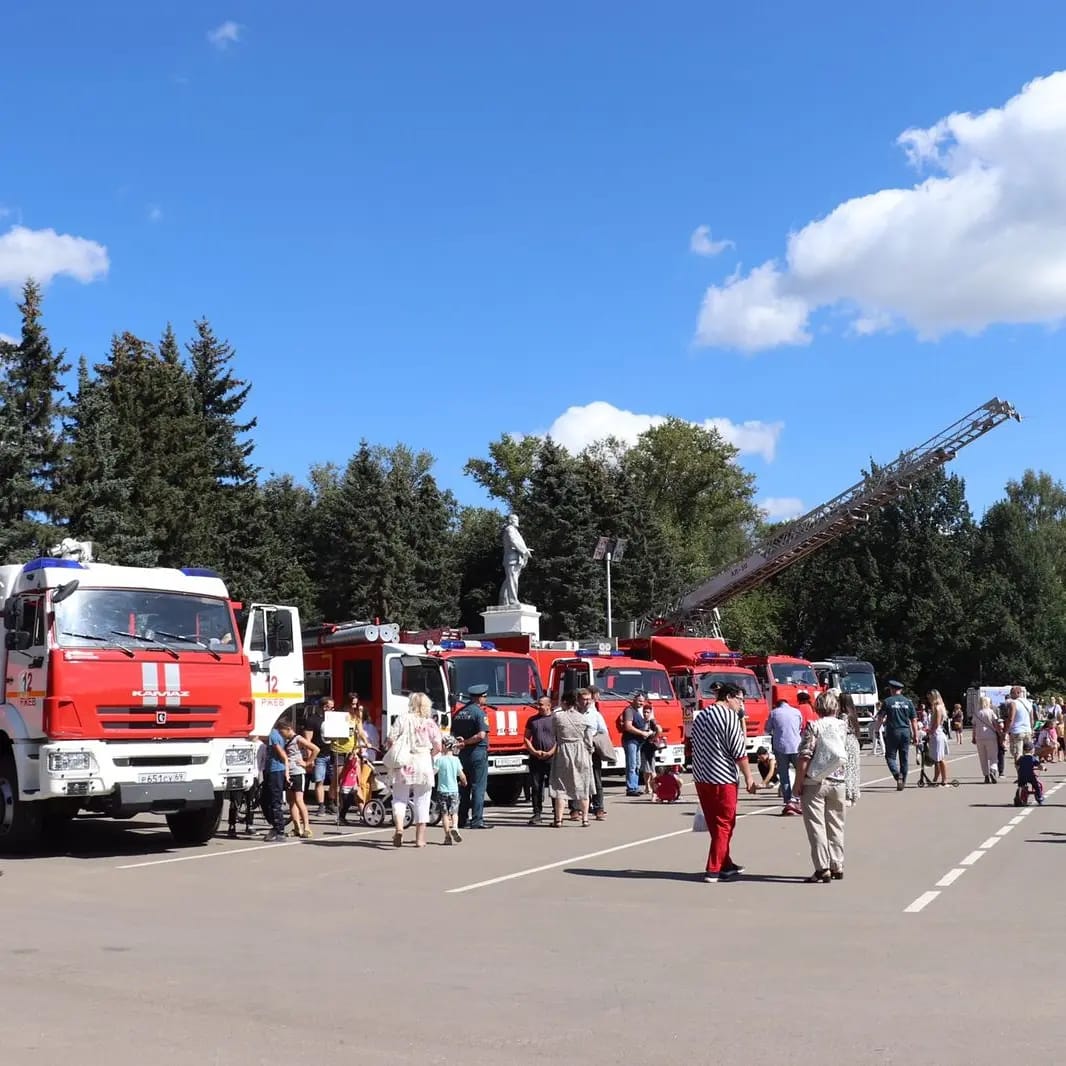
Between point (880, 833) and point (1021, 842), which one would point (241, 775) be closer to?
point (880, 833)

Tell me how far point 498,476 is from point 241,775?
7304 cm

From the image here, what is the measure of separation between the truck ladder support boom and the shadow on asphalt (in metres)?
27.1

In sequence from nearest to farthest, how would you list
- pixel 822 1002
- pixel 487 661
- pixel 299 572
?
1. pixel 822 1002
2. pixel 487 661
3. pixel 299 572

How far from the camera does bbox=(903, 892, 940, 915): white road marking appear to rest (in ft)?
32.4

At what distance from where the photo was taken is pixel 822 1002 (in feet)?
22.7

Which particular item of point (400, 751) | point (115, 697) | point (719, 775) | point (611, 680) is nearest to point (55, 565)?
point (115, 697)

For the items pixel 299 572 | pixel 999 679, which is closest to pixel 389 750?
pixel 299 572

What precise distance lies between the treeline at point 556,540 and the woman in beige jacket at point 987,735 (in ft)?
66.0

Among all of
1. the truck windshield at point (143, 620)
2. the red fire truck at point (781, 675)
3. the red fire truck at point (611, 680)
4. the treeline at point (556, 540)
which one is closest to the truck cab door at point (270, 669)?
the truck windshield at point (143, 620)

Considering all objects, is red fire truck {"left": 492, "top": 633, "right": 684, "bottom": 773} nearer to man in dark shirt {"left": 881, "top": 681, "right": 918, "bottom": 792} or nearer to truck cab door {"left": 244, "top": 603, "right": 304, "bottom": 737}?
man in dark shirt {"left": 881, "top": 681, "right": 918, "bottom": 792}

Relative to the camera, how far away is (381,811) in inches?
676

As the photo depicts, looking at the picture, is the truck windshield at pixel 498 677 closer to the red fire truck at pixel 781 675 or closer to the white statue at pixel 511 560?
the red fire truck at pixel 781 675

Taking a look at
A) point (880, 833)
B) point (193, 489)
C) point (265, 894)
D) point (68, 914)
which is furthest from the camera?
point (193, 489)

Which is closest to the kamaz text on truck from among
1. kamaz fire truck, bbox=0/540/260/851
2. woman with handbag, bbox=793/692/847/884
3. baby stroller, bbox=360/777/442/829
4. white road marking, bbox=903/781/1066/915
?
white road marking, bbox=903/781/1066/915
